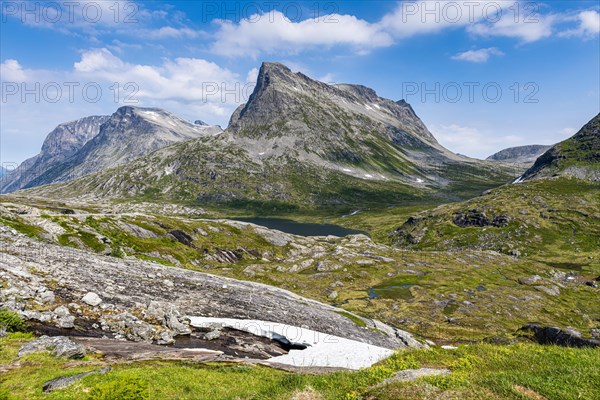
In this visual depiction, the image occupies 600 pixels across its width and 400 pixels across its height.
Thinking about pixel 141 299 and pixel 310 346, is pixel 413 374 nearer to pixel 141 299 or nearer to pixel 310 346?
pixel 310 346

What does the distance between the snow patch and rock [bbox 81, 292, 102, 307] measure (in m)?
Answer: 9.52

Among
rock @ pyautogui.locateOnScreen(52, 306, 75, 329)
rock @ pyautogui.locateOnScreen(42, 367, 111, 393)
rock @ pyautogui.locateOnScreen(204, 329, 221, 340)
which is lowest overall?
rock @ pyautogui.locateOnScreen(204, 329, 221, 340)

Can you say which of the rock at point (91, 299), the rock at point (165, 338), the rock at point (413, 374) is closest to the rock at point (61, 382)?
the rock at point (165, 338)

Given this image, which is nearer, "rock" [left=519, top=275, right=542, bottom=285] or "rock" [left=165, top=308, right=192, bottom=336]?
"rock" [left=165, top=308, right=192, bottom=336]

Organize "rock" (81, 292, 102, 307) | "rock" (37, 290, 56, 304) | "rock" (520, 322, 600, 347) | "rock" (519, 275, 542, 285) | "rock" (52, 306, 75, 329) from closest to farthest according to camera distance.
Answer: "rock" (52, 306, 75, 329)
"rock" (37, 290, 56, 304)
"rock" (81, 292, 102, 307)
"rock" (520, 322, 600, 347)
"rock" (519, 275, 542, 285)

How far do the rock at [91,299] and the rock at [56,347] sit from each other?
34.0ft

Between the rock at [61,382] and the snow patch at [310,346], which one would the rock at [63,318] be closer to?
the snow patch at [310,346]

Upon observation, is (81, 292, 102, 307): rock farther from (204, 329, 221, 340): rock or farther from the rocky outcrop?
(204, 329, 221, 340): rock

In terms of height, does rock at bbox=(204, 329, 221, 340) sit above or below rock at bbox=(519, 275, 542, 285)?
above

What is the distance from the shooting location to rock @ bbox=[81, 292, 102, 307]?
34125 millimetres

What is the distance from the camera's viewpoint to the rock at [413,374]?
655 inches

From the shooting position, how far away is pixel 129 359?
24516mm

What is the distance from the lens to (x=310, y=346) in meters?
38.1

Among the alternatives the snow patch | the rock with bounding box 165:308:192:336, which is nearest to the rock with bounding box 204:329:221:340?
the snow patch
